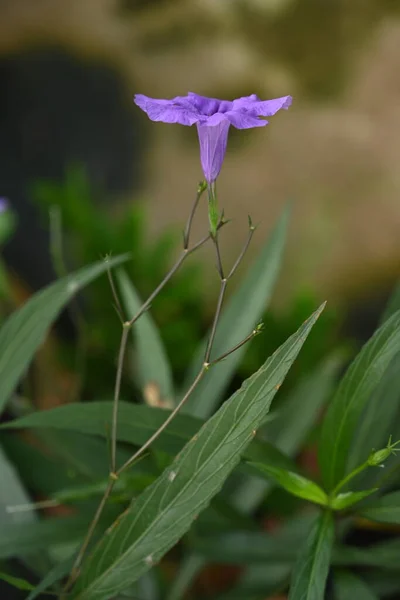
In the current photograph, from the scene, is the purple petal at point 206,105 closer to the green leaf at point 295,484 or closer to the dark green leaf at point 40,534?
the green leaf at point 295,484

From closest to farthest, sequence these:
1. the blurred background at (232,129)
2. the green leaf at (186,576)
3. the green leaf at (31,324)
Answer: the green leaf at (31,324), the green leaf at (186,576), the blurred background at (232,129)

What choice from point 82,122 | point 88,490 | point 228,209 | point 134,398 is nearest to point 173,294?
point 134,398

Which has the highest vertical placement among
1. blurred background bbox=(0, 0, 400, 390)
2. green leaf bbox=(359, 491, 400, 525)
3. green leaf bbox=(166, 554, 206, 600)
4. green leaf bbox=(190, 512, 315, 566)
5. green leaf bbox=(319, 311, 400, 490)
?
blurred background bbox=(0, 0, 400, 390)

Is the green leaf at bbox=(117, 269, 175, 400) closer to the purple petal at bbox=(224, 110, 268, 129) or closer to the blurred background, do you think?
the purple petal at bbox=(224, 110, 268, 129)

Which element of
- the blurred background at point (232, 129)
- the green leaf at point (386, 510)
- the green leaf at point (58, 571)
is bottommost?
the green leaf at point (58, 571)

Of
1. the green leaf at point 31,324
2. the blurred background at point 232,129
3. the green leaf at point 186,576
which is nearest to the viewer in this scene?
the green leaf at point 31,324

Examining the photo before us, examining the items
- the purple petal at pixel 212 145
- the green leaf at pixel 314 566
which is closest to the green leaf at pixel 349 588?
the green leaf at pixel 314 566

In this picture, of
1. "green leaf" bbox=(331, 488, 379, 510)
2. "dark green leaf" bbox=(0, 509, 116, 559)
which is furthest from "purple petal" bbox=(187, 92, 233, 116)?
"dark green leaf" bbox=(0, 509, 116, 559)

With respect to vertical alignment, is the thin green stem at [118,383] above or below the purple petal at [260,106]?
below
